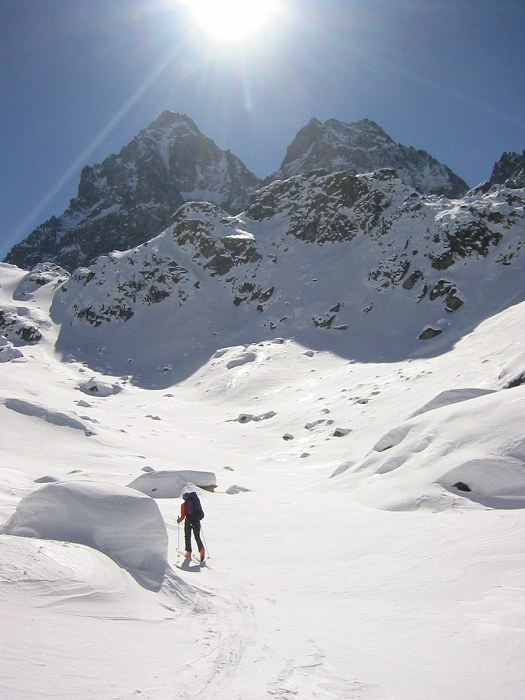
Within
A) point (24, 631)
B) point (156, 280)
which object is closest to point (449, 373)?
point (24, 631)

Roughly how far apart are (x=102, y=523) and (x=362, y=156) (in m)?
180

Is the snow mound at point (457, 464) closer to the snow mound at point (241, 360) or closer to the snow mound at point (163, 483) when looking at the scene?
the snow mound at point (163, 483)

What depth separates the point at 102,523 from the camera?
26.5 ft

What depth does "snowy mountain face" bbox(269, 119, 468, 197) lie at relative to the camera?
17038 centimetres

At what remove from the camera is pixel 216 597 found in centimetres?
759

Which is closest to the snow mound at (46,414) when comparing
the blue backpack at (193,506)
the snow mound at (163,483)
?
the snow mound at (163,483)

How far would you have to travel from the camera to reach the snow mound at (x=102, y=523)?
25.4ft

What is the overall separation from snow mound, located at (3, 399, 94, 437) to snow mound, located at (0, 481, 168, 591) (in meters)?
21.5

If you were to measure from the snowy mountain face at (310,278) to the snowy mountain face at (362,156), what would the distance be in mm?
69174

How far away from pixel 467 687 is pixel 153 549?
5086 millimetres

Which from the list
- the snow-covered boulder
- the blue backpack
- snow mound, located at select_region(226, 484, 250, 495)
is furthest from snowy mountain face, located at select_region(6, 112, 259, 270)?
the blue backpack

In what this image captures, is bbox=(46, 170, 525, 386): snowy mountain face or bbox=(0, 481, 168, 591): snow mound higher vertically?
bbox=(46, 170, 525, 386): snowy mountain face

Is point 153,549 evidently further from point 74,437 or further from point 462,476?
point 74,437

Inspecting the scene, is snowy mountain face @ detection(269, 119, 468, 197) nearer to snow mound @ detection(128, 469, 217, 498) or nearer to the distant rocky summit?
the distant rocky summit
